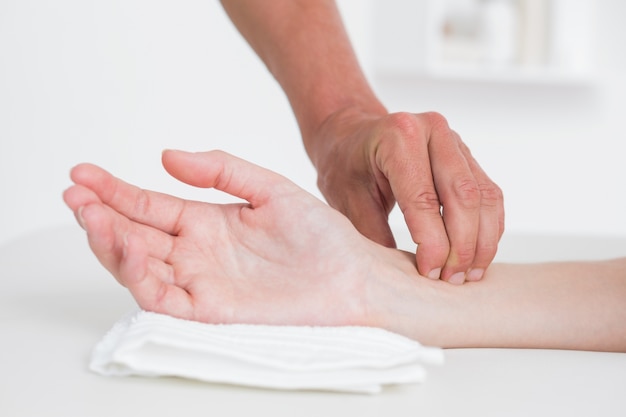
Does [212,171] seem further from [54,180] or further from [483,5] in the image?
[483,5]

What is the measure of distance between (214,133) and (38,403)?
7.62 feet

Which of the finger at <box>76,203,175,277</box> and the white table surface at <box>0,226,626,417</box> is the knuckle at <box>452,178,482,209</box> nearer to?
the white table surface at <box>0,226,626,417</box>

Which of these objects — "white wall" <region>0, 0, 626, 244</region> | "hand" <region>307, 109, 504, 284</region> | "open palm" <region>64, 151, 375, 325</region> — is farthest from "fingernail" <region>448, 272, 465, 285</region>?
"white wall" <region>0, 0, 626, 244</region>

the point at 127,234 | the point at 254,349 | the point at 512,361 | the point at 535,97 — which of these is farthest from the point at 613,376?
the point at 535,97

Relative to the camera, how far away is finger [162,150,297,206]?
0.74m

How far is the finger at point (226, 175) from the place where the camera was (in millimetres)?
740

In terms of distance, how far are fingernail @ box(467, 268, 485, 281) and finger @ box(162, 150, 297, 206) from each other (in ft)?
0.74

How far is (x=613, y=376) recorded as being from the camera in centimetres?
70

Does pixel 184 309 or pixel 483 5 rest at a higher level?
pixel 483 5

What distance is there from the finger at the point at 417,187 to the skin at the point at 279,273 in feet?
0.11

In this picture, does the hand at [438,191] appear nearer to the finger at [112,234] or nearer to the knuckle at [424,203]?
the knuckle at [424,203]

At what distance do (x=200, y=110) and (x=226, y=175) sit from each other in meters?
2.12

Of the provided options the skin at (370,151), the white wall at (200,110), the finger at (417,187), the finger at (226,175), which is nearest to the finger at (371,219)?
the skin at (370,151)

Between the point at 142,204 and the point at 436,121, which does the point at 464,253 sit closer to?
the point at 436,121
